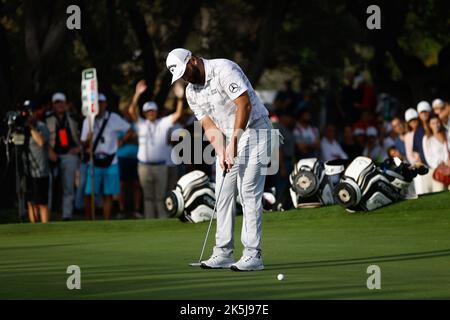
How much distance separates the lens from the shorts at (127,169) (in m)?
27.8

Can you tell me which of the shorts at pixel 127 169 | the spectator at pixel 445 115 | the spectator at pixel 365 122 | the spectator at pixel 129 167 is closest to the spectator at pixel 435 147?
the spectator at pixel 445 115

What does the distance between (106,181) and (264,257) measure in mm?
10491

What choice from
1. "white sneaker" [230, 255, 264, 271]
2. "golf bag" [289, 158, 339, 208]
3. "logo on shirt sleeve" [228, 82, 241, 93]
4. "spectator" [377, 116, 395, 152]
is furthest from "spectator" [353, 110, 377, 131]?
"logo on shirt sleeve" [228, 82, 241, 93]

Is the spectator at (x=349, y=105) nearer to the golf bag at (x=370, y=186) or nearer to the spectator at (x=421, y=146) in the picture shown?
the spectator at (x=421, y=146)

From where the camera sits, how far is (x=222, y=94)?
12.3 metres

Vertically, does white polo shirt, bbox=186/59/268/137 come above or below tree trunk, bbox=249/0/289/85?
below

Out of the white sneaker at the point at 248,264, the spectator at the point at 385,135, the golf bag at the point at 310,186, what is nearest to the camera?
the white sneaker at the point at 248,264

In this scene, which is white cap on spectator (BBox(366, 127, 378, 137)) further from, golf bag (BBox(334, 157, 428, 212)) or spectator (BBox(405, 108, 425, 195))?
golf bag (BBox(334, 157, 428, 212))

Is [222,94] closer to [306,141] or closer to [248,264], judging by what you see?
[248,264]

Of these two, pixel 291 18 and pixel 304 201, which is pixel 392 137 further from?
pixel 304 201

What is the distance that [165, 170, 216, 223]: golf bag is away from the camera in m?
19.1

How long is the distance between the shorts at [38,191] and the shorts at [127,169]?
17.7 ft

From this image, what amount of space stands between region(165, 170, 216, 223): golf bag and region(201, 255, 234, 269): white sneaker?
624 cm
